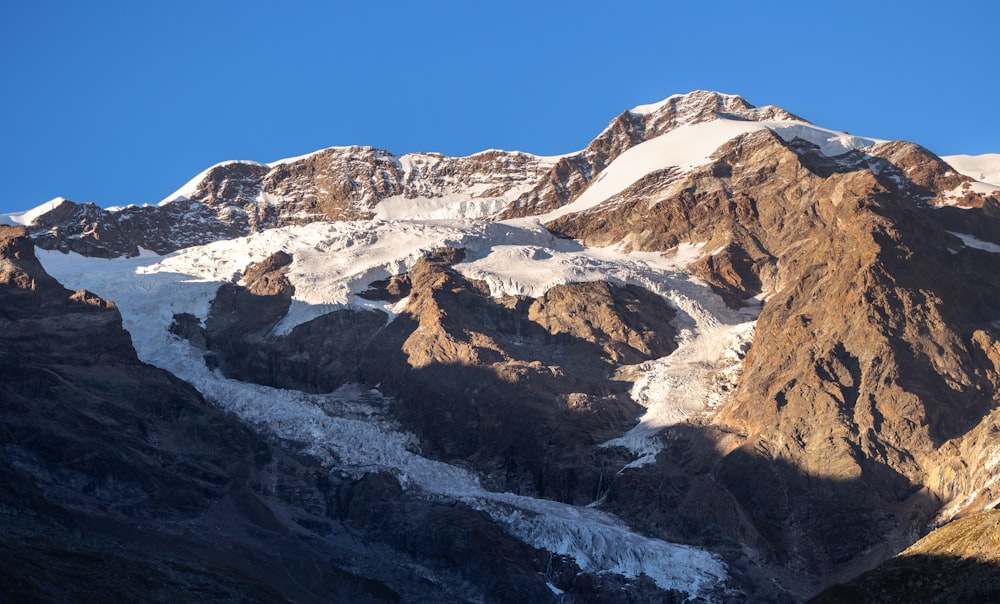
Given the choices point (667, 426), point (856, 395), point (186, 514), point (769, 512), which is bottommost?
point (186, 514)

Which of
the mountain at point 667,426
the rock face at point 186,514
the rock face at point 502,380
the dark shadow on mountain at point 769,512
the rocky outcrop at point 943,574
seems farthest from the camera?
the rock face at point 502,380

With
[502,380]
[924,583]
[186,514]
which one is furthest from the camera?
[502,380]

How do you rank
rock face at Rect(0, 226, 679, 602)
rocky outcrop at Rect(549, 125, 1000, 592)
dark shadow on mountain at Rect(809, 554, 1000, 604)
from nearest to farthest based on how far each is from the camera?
dark shadow on mountain at Rect(809, 554, 1000, 604)
rock face at Rect(0, 226, 679, 602)
rocky outcrop at Rect(549, 125, 1000, 592)

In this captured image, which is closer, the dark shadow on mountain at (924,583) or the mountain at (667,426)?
the dark shadow on mountain at (924,583)

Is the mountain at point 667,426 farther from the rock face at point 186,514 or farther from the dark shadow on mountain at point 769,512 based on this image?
the rock face at point 186,514

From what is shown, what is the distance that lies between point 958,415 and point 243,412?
78.6 metres

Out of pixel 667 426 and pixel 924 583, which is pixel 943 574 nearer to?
pixel 924 583

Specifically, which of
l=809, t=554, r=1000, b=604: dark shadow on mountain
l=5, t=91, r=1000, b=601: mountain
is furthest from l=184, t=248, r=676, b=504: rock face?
l=809, t=554, r=1000, b=604: dark shadow on mountain

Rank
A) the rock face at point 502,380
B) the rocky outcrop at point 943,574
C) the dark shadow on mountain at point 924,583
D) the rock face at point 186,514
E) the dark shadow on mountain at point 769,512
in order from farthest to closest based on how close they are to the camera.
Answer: the rock face at point 502,380
the dark shadow on mountain at point 769,512
the rock face at point 186,514
the rocky outcrop at point 943,574
the dark shadow on mountain at point 924,583

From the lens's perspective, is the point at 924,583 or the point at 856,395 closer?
the point at 924,583

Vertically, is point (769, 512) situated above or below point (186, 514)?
above

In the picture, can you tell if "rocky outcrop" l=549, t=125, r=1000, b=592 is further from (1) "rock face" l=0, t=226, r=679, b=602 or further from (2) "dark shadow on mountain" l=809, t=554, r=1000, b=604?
(2) "dark shadow on mountain" l=809, t=554, r=1000, b=604

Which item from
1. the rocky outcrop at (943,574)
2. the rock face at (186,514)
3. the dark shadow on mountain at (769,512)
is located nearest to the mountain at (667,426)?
the dark shadow on mountain at (769,512)

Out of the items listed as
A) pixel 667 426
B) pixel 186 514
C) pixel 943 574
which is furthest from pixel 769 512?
pixel 943 574
